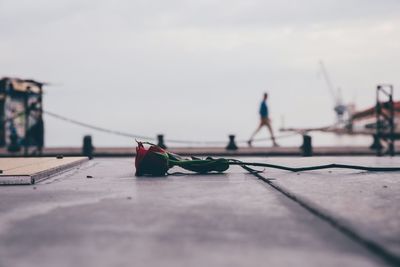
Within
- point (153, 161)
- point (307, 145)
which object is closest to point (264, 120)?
point (307, 145)

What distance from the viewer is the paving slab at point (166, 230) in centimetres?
229

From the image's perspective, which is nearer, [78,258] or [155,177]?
[78,258]

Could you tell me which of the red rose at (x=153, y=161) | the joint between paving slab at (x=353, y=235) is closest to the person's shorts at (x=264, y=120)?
the red rose at (x=153, y=161)

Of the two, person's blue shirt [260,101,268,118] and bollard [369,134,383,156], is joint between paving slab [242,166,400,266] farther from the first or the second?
person's blue shirt [260,101,268,118]

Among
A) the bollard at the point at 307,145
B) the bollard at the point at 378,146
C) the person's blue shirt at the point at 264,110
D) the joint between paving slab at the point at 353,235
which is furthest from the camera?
the person's blue shirt at the point at 264,110

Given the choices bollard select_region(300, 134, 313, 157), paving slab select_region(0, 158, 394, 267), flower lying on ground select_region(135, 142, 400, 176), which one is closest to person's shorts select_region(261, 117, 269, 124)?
bollard select_region(300, 134, 313, 157)

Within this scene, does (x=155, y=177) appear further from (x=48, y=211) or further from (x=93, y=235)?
(x=93, y=235)

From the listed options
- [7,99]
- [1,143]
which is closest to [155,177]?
[1,143]

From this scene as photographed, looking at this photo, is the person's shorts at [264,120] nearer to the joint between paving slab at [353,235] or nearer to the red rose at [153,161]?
the red rose at [153,161]

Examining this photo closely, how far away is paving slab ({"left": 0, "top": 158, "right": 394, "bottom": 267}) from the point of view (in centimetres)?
229

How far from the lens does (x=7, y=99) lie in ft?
72.2

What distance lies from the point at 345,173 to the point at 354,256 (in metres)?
4.37

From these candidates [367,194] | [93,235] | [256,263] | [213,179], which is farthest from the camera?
[213,179]

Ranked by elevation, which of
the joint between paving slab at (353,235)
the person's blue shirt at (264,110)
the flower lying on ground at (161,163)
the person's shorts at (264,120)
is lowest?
the joint between paving slab at (353,235)
